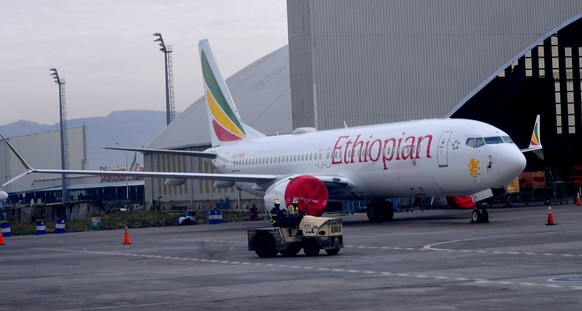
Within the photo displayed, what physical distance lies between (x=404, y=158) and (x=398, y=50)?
21.5 metres

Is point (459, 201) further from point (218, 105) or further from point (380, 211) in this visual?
point (218, 105)

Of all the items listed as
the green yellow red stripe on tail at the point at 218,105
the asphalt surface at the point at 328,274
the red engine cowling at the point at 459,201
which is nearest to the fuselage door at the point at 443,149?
the asphalt surface at the point at 328,274

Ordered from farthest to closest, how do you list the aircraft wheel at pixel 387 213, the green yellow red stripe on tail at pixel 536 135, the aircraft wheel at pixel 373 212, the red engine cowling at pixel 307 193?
1. the green yellow red stripe on tail at pixel 536 135
2. the aircraft wheel at pixel 373 212
3. the aircraft wheel at pixel 387 213
4. the red engine cowling at pixel 307 193

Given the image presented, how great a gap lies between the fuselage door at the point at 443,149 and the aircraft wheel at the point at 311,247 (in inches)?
536

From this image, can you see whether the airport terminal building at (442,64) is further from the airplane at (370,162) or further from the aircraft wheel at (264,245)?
the aircraft wheel at (264,245)

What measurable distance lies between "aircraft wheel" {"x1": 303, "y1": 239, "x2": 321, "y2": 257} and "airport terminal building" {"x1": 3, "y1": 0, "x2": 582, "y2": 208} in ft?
114

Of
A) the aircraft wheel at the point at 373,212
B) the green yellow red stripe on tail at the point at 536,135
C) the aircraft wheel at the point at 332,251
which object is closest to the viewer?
the aircraft wheel at the point at 332,251

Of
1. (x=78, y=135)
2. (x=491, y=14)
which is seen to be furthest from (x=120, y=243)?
(x=78, y=135)

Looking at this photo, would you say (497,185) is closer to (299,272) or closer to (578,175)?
(299,272)

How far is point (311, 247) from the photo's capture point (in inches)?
1071

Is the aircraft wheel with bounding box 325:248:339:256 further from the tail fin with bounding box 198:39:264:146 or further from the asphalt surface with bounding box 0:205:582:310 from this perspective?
the tail fin with bounding box 198:39:264:146

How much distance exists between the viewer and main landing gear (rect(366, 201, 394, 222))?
47.7m

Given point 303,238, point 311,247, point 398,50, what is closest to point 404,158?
point 303,238

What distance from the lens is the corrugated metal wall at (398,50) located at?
6141cm
